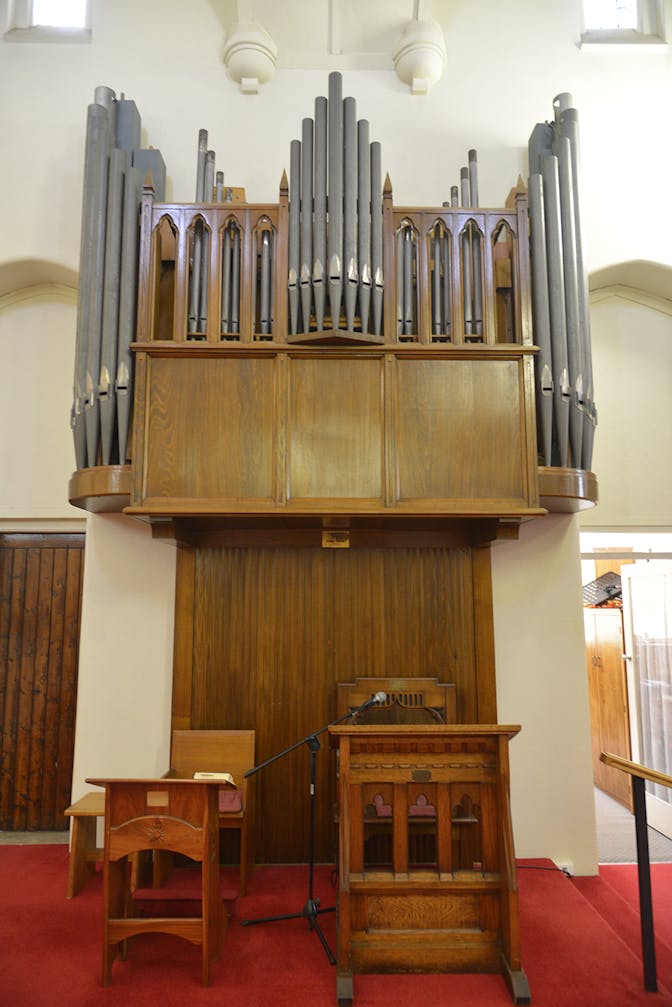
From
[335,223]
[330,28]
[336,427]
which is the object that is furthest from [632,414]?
[330,28]

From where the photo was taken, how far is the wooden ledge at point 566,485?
13.6ft

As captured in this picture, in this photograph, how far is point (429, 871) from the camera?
320cm

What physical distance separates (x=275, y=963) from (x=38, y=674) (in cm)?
306

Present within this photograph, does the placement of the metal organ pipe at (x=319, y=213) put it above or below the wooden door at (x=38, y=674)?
above

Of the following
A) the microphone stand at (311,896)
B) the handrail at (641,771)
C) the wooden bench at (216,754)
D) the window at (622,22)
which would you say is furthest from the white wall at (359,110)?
the microphone stand at (311,896)

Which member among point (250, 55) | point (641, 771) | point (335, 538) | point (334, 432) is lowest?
point (641, 771)

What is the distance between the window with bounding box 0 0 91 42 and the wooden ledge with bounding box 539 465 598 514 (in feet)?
15.5

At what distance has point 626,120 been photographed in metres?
5.32

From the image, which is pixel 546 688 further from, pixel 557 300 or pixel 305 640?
pixel 557 300

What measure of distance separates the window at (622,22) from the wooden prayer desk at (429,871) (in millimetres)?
5298

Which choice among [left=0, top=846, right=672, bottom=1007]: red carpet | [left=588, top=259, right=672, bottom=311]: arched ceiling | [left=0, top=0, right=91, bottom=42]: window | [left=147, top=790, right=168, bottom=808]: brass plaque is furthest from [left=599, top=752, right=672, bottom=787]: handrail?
[left=0, top=0, right=91, bottom=42]: window

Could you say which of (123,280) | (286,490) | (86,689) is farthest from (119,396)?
(86,689)

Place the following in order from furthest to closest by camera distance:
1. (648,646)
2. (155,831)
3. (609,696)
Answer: (609,696) → (648,646) → (155,831)

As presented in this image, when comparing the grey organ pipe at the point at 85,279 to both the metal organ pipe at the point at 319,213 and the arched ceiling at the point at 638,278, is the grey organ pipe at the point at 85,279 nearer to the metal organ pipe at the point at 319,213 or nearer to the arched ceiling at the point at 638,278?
the metal organ pipe at the point at 319,213
